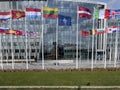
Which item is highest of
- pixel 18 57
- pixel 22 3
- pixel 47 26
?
pixel 22 3

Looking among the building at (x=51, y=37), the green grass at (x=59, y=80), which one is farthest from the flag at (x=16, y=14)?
the building at (x=51, y=37)

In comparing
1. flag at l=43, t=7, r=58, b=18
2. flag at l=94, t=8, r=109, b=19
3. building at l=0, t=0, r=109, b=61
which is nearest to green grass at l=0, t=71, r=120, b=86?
flag at l=43, t=7, r=58, b=18

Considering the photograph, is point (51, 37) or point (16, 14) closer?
point (16, 14)

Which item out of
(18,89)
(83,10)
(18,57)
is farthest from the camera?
(18,57)

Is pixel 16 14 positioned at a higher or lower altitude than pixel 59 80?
higher

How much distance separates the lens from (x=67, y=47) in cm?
10106

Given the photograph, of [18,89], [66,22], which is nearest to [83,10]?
[66,22]

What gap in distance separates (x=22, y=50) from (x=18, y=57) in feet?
8.83

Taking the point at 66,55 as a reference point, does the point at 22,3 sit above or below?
above

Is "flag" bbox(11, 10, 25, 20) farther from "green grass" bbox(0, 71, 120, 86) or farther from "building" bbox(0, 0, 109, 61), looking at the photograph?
"building" bbox(0, 0, 109, 61)

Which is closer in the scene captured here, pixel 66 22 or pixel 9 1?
pixel 66 22

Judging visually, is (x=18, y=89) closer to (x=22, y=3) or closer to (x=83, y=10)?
(x=83, y=10)

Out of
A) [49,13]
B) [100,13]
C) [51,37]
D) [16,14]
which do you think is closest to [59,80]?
[49,13]

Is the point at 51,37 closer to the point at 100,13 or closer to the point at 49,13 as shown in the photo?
the point at 100,13
